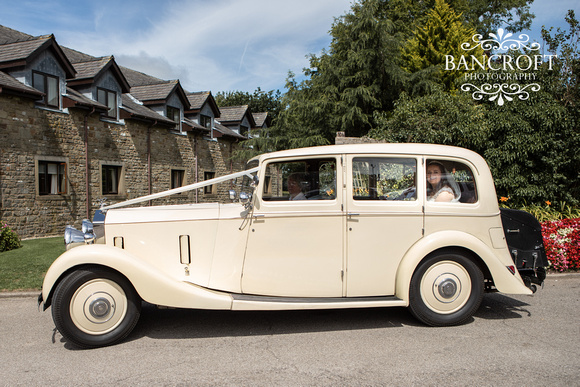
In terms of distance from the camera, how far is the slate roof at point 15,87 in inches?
489

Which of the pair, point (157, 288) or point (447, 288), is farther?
point (447, 288)

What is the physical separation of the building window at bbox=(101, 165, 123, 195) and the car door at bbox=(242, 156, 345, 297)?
48.1 ft

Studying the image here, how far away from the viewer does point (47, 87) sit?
1430 centimetres

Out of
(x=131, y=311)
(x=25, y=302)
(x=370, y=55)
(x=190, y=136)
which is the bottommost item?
(x=25, y=302)

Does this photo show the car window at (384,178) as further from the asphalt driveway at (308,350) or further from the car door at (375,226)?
the asphalt driveway at (308,350)

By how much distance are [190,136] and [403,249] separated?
1979 cm

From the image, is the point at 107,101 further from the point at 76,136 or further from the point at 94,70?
the point at 76,136

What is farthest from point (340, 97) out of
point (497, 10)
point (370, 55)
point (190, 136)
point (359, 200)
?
point (497, 10)

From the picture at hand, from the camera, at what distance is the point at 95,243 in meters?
4.29

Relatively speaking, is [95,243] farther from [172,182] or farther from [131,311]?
[172,182]

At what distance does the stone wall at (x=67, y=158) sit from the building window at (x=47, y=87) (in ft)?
1.21

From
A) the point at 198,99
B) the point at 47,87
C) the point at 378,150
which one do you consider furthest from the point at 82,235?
the point at 198,99

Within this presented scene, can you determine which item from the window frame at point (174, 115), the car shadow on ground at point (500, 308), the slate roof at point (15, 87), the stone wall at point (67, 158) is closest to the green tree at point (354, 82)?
the window frame at point (174, 115)

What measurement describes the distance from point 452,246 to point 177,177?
19015 millimetres
